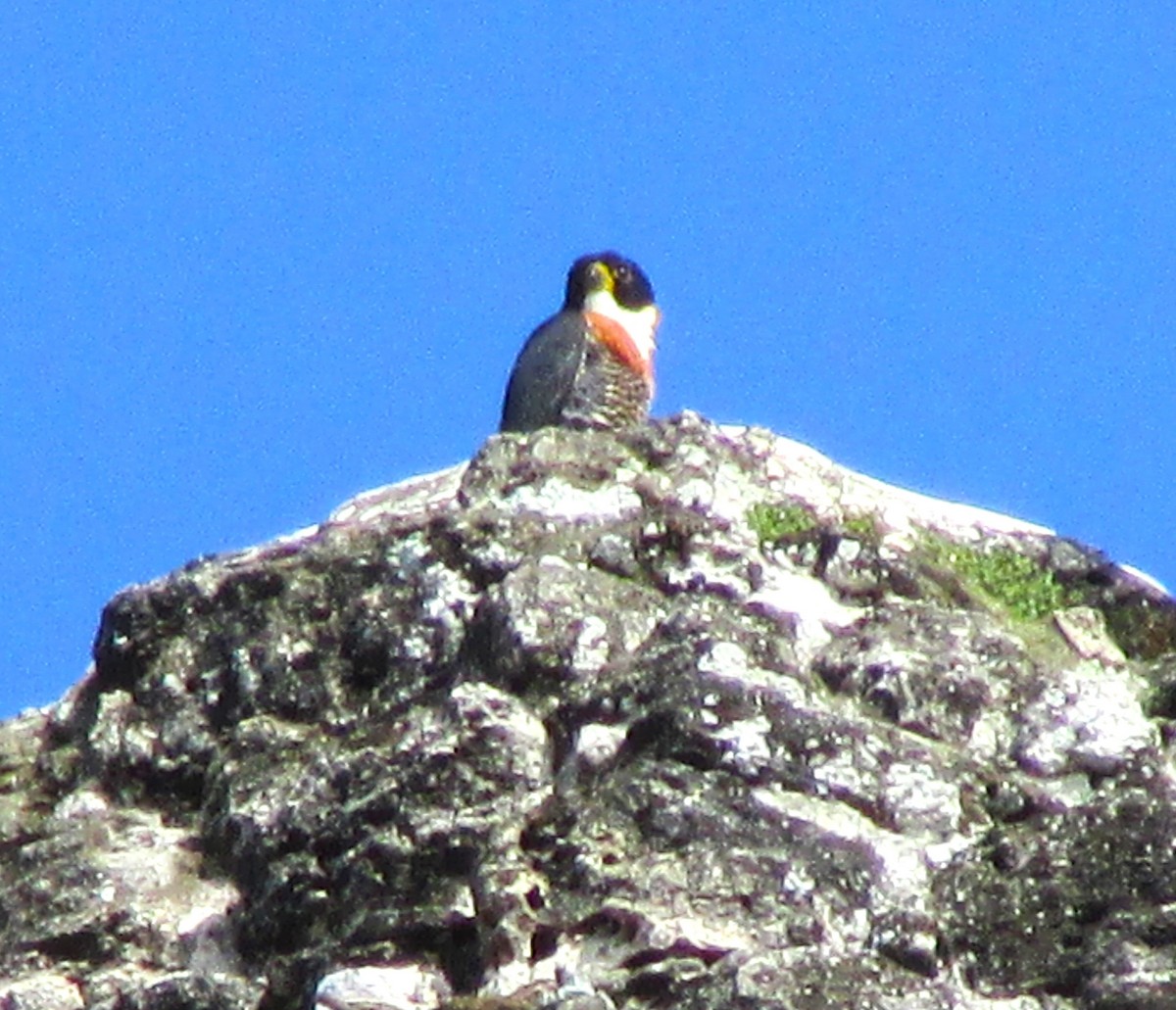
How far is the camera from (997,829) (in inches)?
301

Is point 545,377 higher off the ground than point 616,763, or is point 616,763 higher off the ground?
point 545,377

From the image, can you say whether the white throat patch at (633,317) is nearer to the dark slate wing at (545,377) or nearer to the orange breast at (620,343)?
the orange breast at (620,343)

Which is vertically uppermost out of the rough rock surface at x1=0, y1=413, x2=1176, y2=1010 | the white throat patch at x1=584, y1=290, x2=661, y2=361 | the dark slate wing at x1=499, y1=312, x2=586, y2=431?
the white throat patch at x1=584, y1=290, x2=661, y2=361

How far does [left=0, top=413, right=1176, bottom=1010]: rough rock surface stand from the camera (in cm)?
727

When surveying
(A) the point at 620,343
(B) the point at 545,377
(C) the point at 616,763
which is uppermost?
(A) the point at 620,343

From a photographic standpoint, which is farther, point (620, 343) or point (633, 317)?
point (633, 317)

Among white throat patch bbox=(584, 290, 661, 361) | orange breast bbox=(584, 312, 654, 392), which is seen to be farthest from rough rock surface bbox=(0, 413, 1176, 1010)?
white throat patch bbox=(584, 290, 661, 361)

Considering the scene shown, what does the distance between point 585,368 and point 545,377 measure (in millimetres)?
230

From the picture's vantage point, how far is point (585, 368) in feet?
52.7

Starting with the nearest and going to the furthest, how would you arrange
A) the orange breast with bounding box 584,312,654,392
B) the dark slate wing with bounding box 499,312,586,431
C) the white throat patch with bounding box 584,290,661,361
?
the dark slate wing with bounding box 499,312,586,431 < the orange breast with bounding box 584,312,654,392 < the white throat patch with bounding box 584,290,661,361

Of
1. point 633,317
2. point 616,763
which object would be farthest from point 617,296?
point 616,763

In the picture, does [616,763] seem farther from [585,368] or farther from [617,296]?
[617,296]

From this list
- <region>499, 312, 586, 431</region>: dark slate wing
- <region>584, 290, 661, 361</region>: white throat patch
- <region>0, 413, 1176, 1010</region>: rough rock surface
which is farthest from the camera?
<region>584, 290, 661, 361</region>: white throat patch

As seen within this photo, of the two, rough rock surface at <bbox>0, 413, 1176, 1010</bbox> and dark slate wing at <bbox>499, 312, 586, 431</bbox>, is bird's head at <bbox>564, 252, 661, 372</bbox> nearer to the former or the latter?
dark slate wing at <bbox>499, 312, 586, 431</bbox>
